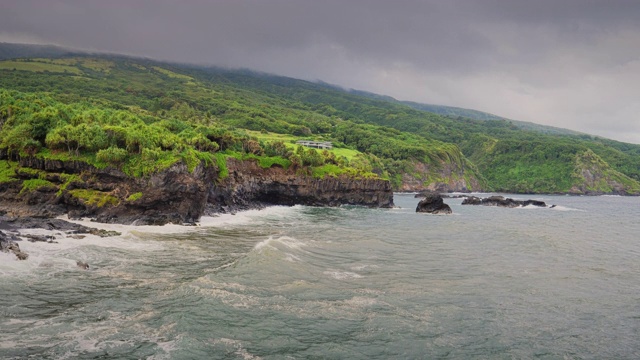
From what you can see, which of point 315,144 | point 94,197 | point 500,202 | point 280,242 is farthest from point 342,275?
point 315,144

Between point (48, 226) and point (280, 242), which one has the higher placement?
point (280, 242)

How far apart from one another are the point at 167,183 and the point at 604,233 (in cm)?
6438

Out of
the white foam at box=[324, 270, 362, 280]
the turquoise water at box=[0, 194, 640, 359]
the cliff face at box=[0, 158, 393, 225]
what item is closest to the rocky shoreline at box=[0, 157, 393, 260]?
the cliff face at box=[0, 158, 393, 225]

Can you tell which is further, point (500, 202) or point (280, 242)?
point (500, 202)

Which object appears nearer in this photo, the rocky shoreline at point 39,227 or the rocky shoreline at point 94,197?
the rocky shoreline at point 39,227

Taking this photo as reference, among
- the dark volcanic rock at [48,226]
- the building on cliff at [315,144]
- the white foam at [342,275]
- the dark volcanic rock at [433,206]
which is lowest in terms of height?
the dark volcanic rock at [48,226]

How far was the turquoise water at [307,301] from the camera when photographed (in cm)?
2000

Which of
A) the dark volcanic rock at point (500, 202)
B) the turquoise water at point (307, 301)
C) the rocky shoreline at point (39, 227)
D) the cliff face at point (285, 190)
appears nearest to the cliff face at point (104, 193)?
the rocky shoreline at point (39, 227)

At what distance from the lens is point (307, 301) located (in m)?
26.5

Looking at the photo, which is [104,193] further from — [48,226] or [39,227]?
[39,227]

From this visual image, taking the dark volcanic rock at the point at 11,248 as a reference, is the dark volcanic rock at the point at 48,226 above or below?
below

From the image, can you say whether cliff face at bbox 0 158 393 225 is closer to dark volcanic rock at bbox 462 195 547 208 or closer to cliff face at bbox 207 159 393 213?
cliff face at bbox 207 159 393 213

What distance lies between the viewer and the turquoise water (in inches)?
787

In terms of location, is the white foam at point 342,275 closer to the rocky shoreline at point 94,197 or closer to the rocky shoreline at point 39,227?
the rocky shoreline at point 39,227
